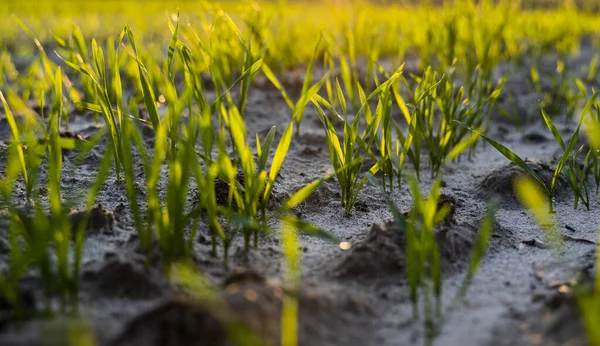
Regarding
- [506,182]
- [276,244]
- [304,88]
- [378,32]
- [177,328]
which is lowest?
[177,328]

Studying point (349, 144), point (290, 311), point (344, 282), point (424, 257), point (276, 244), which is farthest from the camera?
point (349, 144)

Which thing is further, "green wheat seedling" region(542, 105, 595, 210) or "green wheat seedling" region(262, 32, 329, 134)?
"green wheat seedling" region(542, 105, 595, 210)


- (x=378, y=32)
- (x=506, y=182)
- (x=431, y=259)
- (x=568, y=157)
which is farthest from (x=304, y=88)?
(x=378, y=32)

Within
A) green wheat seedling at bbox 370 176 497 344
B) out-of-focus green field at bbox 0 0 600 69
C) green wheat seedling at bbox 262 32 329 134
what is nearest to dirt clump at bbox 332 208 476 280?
green wheat seedling at bbox 370 176 497 344

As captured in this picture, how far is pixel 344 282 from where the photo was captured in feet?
3.55

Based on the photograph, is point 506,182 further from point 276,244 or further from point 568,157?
point 276,244

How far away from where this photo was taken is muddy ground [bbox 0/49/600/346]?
0.83m

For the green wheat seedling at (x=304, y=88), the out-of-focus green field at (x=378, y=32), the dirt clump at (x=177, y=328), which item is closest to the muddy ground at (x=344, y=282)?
the dirt clump at (x=177, y=328)

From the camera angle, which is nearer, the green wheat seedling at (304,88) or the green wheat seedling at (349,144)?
the green wheat seedling at (304,88)

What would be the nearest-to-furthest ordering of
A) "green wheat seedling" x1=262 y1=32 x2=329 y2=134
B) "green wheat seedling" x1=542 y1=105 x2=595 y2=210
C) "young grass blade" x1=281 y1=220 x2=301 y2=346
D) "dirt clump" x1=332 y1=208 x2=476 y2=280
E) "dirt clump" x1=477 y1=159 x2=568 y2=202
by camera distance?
A: 1. "young grass blade" x1=281 y1=220 x2=301 y2=346
2. "dirt clump" x1=332 y1=208 x2=476 y2=280
3. "green wheat seedling" x1=262 y1=32 x2=329 y2=134
4. "green wheat seedling" x1=542 y1=105 x2=595 y2=210
5. "dirt clump" x1=477 y1=159 x2=568 y2=202

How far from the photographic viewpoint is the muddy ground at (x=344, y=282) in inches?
32.8

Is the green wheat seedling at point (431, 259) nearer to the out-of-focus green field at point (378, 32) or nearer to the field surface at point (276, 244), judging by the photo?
the field surface at point (276, 244)

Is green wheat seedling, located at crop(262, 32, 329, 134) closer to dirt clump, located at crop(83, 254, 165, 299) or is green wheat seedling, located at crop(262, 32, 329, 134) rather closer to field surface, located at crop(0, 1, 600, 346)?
field surface, located at crop(0, 1, 600, 346)

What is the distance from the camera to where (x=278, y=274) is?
1.11 m
